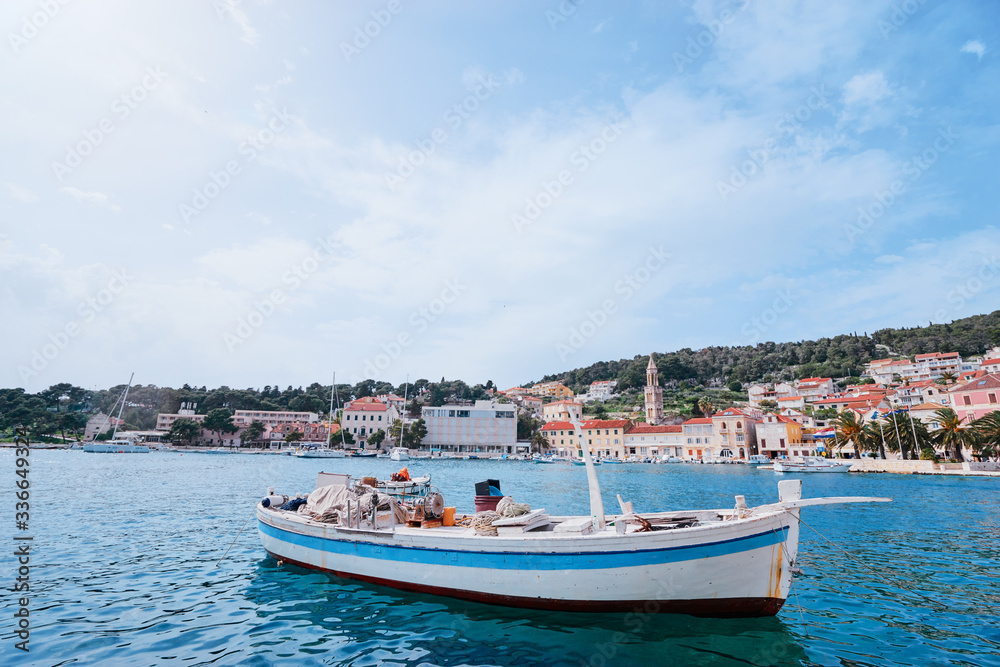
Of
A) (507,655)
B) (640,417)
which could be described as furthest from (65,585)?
(640,417)

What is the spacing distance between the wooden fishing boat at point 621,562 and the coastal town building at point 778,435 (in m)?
82.3

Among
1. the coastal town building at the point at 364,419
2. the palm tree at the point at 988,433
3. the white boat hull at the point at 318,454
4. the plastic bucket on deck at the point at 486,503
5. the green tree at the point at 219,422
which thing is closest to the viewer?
the plastic bucket on deck at the point at 486,503

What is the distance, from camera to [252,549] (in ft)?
47.8

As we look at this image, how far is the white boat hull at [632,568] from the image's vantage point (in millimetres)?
8039

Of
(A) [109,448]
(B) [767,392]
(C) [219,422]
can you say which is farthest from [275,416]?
(B) [767,392]

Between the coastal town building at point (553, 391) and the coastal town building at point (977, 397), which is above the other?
the coastal town building at point (553, 391)

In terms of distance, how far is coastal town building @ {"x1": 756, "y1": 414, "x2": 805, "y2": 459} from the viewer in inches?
3123

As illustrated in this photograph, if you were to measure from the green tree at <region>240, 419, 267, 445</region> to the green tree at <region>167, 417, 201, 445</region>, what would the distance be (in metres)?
9.38

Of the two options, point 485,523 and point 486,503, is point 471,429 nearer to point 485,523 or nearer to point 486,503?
point 486,503

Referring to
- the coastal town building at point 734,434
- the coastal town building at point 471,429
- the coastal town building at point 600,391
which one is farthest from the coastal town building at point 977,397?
the coastal town building at point 600,391

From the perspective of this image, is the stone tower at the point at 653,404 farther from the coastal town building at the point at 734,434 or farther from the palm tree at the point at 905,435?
the palm tree at the point at 905,435

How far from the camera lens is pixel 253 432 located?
4183 inches

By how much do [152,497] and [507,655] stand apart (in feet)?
87.0

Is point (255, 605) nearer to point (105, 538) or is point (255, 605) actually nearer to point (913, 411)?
point (105, 538)
